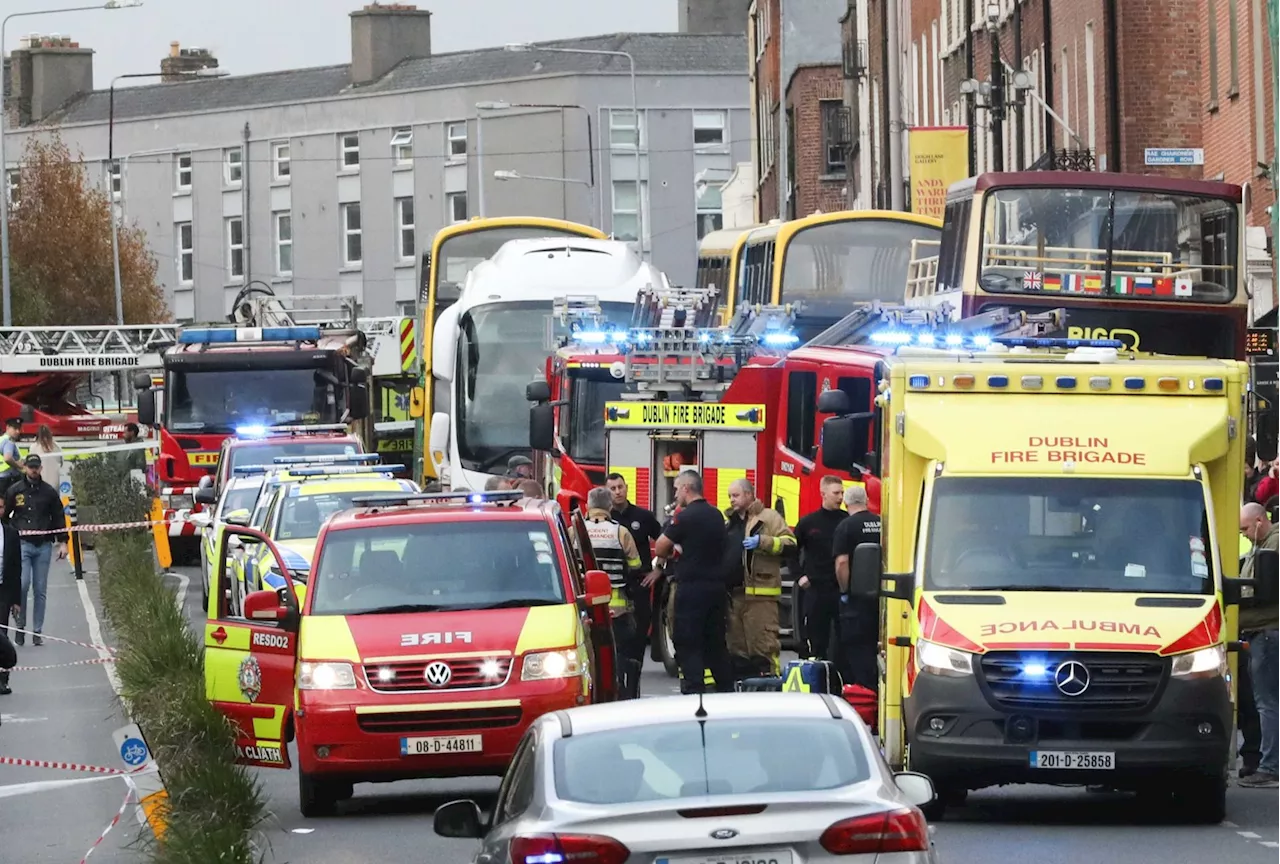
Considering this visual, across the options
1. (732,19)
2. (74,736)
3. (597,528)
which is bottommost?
(74,736)

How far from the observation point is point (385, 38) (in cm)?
8944

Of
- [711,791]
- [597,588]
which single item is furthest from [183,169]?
[711,791]

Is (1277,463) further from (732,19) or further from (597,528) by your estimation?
(732,19)

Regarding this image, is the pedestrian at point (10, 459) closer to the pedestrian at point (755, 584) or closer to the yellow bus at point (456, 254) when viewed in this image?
the yellow bus at point (456, 254)

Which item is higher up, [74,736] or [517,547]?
[517,547]

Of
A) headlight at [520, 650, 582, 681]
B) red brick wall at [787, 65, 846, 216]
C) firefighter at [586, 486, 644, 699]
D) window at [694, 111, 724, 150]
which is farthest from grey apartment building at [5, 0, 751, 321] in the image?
headlight at [520, 650, 582, 681]

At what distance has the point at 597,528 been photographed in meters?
19.6

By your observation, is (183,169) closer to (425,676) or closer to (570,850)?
(425,676)

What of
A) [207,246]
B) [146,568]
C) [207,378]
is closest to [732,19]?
[207,246]

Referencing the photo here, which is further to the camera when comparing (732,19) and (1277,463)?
(732,19)

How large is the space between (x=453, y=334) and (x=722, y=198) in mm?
50711

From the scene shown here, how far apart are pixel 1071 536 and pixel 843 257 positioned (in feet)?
65.3

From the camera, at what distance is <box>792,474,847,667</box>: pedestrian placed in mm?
19406

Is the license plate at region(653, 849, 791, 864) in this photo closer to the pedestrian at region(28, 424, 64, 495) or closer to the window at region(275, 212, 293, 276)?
the pedestrian at region(28, 424, 64, 495)
